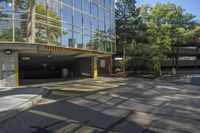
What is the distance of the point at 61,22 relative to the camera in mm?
22719

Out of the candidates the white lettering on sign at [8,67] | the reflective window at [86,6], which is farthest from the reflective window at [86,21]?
the white lettering on sign at [8,67]

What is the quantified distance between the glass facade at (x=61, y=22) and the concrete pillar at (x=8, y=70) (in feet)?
5.99

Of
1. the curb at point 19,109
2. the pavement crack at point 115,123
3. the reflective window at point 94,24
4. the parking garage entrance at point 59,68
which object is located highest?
the reflective window at point 94,24

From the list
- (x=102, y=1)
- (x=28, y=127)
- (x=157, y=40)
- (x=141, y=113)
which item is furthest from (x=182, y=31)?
(x=28, y=127)

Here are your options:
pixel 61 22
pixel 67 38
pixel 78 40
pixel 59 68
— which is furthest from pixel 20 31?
pixel 59 68

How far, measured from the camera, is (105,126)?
30.5 feet

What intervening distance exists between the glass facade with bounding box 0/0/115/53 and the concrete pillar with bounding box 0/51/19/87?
1.83 meters

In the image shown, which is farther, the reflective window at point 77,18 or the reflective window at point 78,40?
the reflective window at point 77,18

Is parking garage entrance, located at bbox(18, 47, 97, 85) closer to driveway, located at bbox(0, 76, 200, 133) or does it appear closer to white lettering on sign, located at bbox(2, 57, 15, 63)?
white lettering on sign, located at bbox(2, 57, 15, 63)

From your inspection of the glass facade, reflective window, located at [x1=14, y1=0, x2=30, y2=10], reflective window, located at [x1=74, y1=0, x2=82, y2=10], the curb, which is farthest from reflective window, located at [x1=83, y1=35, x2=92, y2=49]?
the curb

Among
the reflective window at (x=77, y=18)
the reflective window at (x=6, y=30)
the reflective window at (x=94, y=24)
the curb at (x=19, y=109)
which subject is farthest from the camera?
the reflective window at (x=94, y=24)

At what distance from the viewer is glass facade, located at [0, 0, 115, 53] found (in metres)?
19.1

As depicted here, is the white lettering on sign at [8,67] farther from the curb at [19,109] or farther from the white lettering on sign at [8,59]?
the curb at [19,109]

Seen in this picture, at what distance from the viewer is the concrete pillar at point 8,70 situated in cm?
2003
